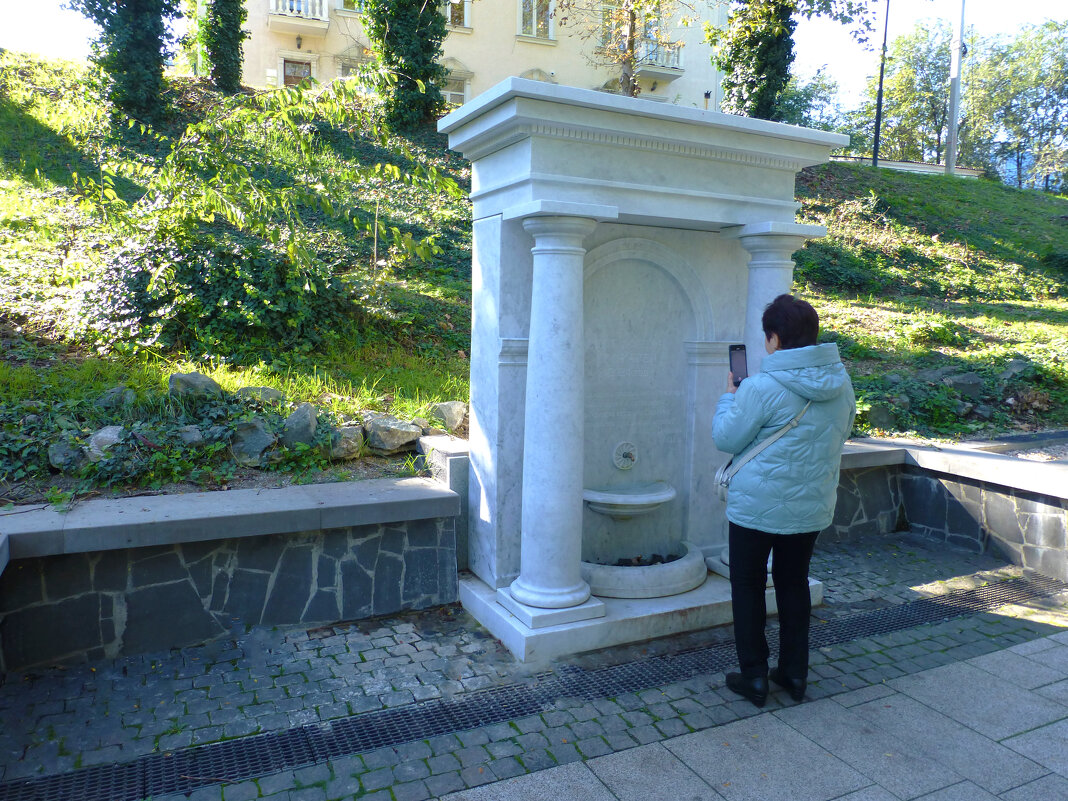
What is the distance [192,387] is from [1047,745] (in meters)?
5.62

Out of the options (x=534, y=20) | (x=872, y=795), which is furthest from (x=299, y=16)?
(x=872, y=795)

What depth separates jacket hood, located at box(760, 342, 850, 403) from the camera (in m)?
3.35

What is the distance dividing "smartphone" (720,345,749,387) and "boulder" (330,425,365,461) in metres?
2.83

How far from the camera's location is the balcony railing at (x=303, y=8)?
21141 millimetres

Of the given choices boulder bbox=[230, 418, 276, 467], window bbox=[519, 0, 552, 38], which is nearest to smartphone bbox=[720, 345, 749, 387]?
boulder bbox=[230, 418, 276, 467]

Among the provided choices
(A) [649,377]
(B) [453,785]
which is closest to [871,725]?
(B) [453,785]

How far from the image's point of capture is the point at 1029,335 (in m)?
11.2

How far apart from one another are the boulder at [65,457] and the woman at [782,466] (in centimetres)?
397

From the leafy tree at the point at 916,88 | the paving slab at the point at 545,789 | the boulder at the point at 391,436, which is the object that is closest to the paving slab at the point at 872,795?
the paving slab at the point at 545,789

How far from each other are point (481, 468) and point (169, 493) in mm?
1971

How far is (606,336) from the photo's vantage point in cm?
475

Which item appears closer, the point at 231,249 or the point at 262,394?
the point at 262,394

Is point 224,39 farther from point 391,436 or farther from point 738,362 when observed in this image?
point 738,362

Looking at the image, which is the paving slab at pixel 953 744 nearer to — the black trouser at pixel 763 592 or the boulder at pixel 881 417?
the black trouser at pixel 763 592
